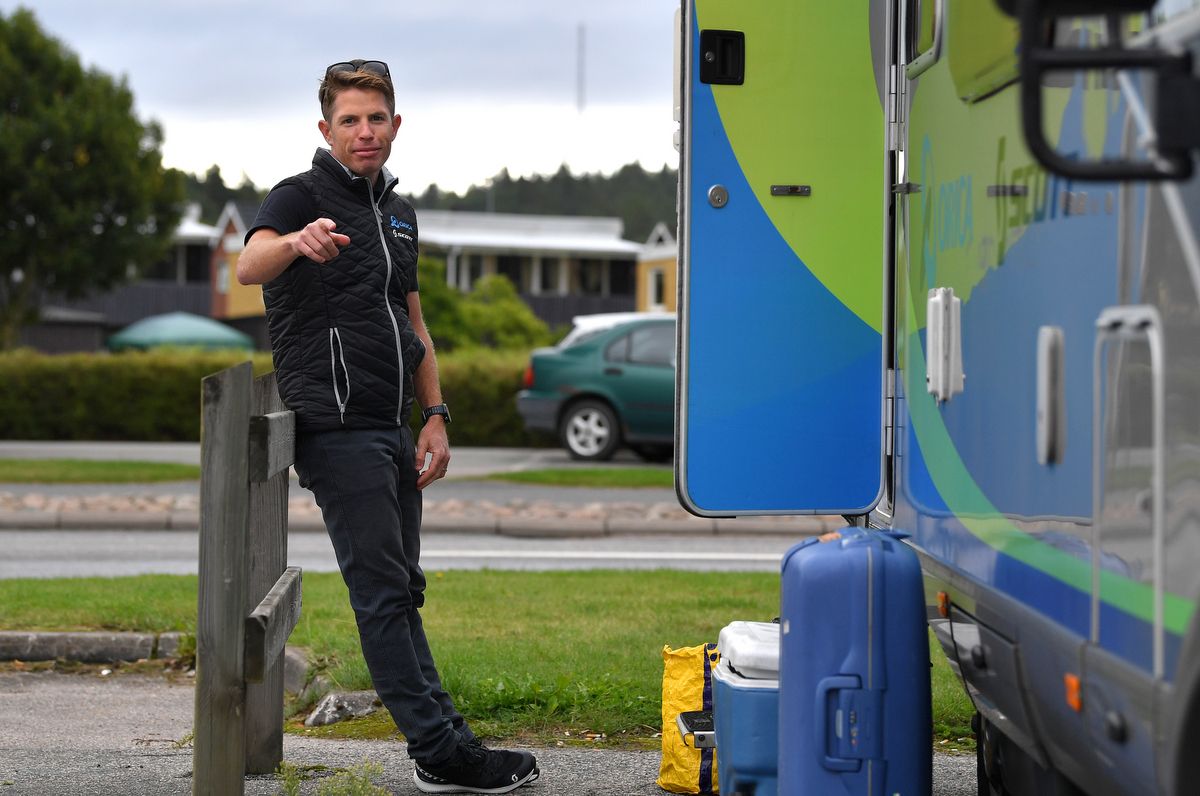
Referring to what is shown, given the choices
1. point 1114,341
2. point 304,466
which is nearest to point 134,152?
point 304,466

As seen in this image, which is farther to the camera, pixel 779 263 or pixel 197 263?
pixel 197 263

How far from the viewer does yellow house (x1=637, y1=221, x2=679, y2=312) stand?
50406mm

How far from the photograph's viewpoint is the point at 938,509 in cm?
347

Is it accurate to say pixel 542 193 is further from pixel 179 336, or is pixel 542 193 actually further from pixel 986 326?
pixel 986 326

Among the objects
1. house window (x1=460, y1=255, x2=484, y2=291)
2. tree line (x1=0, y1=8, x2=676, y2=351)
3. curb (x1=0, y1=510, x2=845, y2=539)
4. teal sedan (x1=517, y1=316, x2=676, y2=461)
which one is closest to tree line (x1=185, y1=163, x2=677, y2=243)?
house window (x1=460, y1=255, x2=484, y2=291)

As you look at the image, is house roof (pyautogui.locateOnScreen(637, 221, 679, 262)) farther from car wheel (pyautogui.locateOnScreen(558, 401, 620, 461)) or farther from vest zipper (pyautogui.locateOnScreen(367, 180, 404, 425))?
vest zipper (pyautogui.locateOnScreen(367, 180, 404, 425))

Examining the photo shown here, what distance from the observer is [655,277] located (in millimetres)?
51750

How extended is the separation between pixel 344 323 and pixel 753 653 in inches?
54.5

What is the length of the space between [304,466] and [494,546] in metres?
7.23

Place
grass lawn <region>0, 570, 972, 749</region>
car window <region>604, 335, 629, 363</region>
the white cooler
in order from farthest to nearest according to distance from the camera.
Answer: car window <region>604, 335, 629, 363</region> → grass lawn <region>0, 570, 972, 749</region> → the white cooler

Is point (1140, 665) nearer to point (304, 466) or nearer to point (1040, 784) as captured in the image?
point (1040, 784)

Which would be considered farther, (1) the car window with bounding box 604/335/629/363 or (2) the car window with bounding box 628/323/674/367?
(1) the car window with bounding box 604/335/629/363

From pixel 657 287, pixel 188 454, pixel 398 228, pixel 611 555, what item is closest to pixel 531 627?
pixel 398 228

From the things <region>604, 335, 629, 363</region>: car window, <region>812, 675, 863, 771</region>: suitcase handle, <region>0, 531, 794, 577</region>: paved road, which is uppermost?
<region>604, 335, 629, 363</region>: car window
